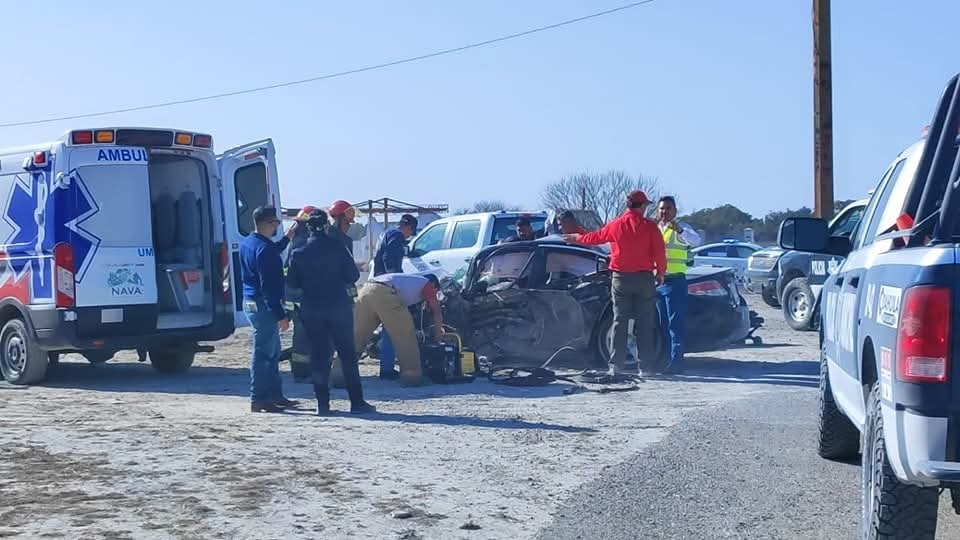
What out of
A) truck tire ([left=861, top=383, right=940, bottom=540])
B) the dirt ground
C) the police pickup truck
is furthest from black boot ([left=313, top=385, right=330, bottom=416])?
truck tire ([left=861, top=383, right=940, bottom=540])

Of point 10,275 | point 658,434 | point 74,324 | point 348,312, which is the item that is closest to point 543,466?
point 658,434

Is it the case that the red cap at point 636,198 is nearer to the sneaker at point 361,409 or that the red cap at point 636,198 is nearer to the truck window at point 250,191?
the sneaker at point 361,409

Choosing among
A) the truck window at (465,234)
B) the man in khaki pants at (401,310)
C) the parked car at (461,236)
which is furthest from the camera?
the truck window at (465,234)

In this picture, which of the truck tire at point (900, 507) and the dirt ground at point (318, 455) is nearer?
the truck tire at point (900, 507)

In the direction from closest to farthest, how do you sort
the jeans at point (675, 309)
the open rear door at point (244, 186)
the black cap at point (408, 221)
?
the jeans at point (675, 309)
the open rear door at point (244, 186)
the black cap at point (408, 221)

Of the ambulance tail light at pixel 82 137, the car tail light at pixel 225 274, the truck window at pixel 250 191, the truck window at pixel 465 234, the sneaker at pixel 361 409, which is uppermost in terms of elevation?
the ambulance tail light at pixel 82 137

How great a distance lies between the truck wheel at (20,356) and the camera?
43.9 ft

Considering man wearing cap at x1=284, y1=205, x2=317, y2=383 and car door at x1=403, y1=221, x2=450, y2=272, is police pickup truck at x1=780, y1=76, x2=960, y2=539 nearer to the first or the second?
man wearing cap at x1=284, y1=205, x2=317, y2=383

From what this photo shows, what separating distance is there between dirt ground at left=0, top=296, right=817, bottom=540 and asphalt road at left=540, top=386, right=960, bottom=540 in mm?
270

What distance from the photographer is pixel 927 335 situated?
4.65 m

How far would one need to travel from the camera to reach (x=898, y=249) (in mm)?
5457

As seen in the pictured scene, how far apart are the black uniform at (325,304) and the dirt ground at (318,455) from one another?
38 centimetres

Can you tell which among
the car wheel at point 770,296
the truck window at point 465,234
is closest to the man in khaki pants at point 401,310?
the truck window at point 465,234

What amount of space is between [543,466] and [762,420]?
8.45 ft
